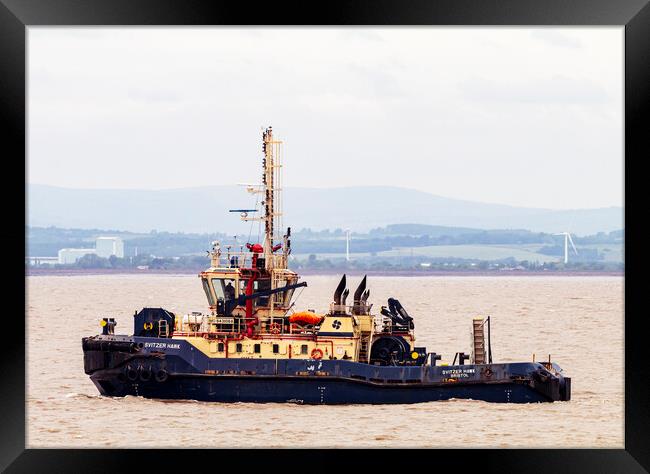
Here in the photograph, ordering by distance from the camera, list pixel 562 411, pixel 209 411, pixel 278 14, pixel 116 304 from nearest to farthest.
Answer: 1. pixel 278 14
2. pixel 209 411
3. pixel 562 411
4. pixel 116 304

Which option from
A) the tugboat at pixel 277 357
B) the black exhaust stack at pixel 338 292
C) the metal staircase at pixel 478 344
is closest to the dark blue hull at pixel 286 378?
the tugboat at pixel 277 357

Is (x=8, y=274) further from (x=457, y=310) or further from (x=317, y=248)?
(x=317, y=248)

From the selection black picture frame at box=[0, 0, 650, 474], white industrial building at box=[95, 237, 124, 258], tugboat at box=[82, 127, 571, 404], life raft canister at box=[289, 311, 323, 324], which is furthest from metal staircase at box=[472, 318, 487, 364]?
white industrial building at box=[95, 237, 124, 258]

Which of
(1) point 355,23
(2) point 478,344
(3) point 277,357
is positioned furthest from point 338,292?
(1) point 355,23

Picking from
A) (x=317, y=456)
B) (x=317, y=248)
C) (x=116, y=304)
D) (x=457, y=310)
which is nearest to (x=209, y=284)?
(x=317, y=456)

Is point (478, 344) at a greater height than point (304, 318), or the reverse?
point (304, 318)

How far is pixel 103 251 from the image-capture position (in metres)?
190

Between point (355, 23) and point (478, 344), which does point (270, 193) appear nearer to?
point (478, 344)

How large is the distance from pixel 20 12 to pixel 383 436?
14.5 m

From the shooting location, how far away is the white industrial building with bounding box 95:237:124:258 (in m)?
186

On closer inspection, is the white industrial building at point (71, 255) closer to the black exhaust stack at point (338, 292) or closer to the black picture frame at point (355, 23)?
the black exhaust stack at point (338, 292)

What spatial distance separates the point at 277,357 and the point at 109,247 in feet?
530

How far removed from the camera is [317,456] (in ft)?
52.2

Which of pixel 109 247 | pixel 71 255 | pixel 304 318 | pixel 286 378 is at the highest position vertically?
pixel 109 247
